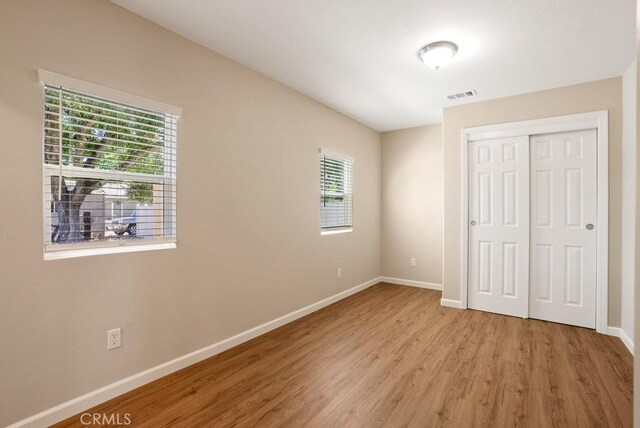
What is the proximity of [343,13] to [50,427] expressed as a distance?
3.10 m

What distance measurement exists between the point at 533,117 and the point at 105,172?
4.17 metres

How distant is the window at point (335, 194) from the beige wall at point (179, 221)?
26 cm

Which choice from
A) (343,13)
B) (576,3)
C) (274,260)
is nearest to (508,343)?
(274,260)

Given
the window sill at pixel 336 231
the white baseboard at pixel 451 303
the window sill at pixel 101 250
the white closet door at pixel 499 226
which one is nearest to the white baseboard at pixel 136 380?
the window sill at pixel 101 250

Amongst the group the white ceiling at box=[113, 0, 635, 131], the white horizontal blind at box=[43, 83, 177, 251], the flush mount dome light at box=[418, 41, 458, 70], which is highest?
the white ceiling at box=[113, 0, 635, 131]

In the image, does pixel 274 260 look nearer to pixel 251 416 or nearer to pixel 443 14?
pixel 251 416

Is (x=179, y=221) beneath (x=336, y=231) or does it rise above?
above

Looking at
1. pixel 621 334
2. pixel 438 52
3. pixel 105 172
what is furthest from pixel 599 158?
pixel 105 172

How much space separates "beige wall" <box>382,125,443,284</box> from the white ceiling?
1569 mm

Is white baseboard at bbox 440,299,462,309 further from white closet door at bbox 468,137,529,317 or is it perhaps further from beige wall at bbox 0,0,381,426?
A: beige wall at bbox 0,0,381,426

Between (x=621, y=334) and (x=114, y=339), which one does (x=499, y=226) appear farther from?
(x=114, y=339)

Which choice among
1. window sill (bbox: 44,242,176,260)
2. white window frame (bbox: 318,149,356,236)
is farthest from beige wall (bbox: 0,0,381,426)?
white window frame (bbox: 318,149,356,236)

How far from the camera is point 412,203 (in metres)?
5.21

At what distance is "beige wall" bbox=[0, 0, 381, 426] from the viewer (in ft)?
5.66
